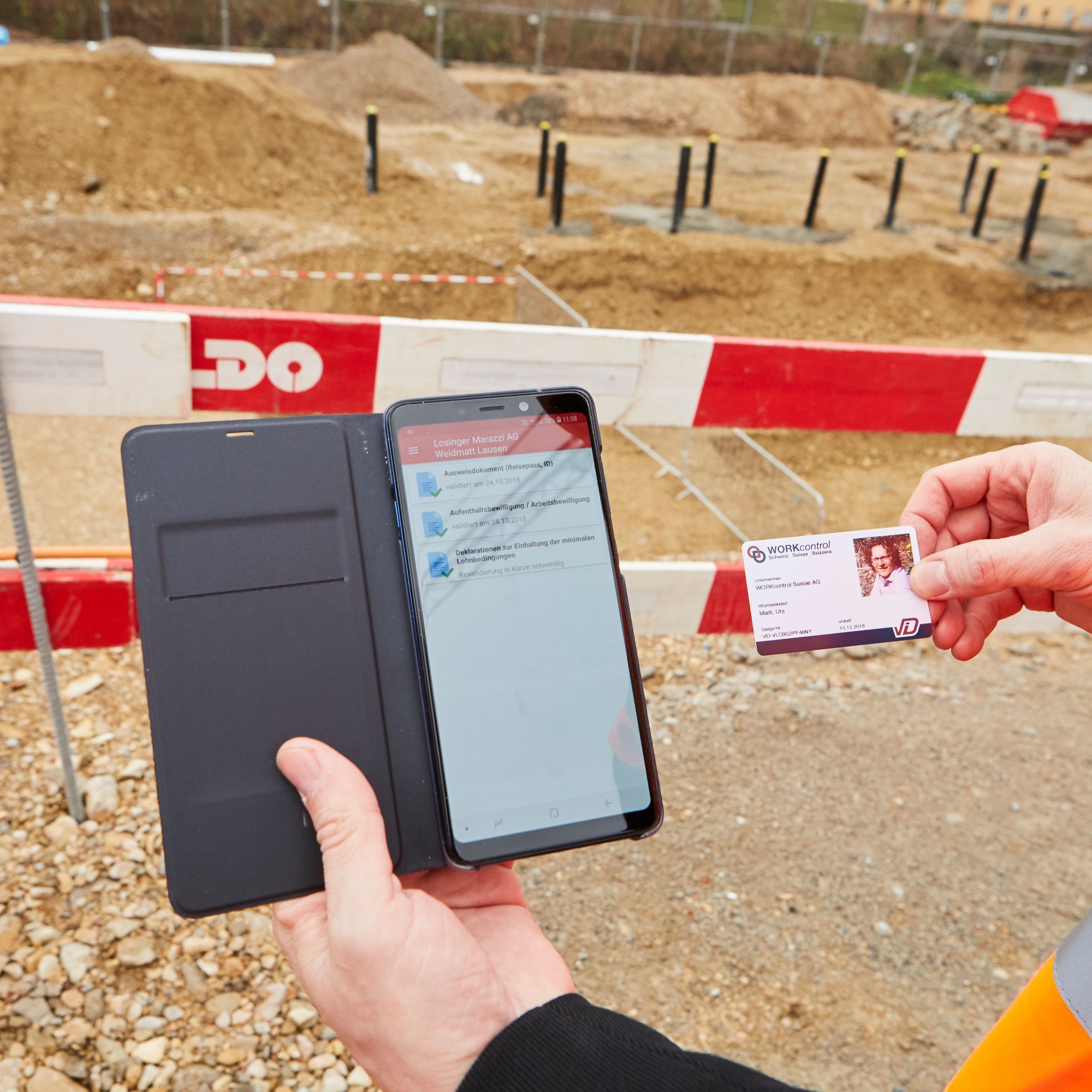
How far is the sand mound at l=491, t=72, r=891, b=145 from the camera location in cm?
2331

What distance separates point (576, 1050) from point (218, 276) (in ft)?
34.4

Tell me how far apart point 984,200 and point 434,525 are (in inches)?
647

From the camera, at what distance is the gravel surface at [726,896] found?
2.60 meters

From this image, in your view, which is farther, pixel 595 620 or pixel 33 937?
pixel 33 937

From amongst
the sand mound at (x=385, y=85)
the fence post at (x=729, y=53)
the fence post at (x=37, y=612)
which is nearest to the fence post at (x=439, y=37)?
the sand mound at (x=385, y=85)

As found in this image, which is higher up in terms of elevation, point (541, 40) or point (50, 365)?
point (50, 365)

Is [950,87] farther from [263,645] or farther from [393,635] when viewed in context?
[263,645]

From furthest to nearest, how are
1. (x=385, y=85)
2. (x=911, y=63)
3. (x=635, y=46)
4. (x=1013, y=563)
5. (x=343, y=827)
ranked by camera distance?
(x=911, y=63) < (x=635, y=46) < (x=385, y=85) < (x=1013, y=563) < (x=343, y=827)

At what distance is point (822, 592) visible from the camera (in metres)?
1.79

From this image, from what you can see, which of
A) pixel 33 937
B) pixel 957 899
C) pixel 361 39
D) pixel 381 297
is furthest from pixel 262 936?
pixel 361 39

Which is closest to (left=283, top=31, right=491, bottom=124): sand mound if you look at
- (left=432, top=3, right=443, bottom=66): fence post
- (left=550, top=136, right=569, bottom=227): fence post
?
(left=432, top=3, right=443, bottom=66): fence post

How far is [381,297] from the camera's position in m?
10.2

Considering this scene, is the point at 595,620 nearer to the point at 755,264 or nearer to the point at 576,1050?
the point at 576,1050

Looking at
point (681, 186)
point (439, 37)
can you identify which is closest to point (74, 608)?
point (681, 186)
